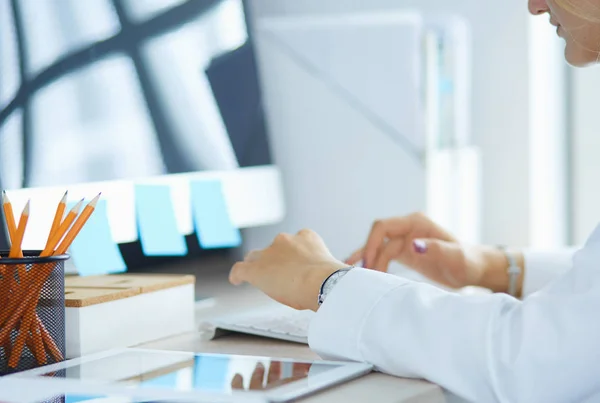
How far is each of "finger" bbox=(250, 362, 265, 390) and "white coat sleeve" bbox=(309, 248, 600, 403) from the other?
0.07 metres

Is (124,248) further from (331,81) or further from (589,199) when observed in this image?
(589,199)

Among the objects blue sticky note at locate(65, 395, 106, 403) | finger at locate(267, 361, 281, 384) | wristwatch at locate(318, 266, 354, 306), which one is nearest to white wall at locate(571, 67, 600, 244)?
wristwatch at locate(318, 266, 354, 306)

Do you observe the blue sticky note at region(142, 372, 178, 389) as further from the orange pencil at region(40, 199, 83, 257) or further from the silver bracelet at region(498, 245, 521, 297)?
the silver bracelet at region(498, 245, 521, 297)

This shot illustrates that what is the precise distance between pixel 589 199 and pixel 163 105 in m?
1.42

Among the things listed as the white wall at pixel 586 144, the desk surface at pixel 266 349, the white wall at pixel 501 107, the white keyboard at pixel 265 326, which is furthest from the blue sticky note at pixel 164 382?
the white wall at pixel 586 144

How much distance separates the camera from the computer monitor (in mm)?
1053

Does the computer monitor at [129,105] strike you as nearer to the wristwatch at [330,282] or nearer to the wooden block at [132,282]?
the wooden block at [132,282]

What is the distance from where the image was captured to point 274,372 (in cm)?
74

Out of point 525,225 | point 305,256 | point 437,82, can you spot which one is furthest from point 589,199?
point 305,256

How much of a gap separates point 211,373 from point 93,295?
21 centimetres

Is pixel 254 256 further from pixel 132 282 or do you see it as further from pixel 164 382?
pixel 164 382

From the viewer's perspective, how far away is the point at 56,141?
1.10 metres

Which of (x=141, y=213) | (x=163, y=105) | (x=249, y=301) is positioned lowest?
(x=249, y=301)

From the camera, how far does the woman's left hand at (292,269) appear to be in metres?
0.88
